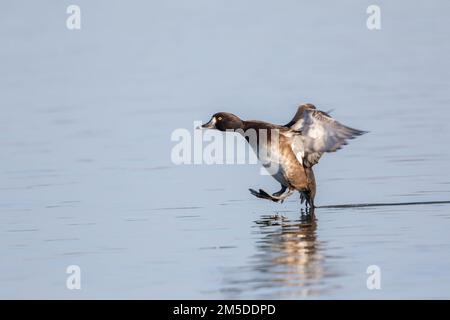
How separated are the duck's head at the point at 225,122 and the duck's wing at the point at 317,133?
23.4 inches

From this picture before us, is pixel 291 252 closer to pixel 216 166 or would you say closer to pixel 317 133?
pixel 317 133

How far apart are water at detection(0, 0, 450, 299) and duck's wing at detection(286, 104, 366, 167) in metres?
0.69

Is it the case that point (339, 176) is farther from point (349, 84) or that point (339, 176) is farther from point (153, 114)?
point (349, 84)

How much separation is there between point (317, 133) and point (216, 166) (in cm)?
292

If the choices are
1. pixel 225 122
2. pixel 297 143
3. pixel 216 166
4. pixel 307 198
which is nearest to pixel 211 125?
pixel 225 122

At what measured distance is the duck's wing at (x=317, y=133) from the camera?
40.4 feet

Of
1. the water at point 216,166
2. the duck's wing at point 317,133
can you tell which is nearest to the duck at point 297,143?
the duck's wing at point 317,133

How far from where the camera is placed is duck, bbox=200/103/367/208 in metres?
12.3

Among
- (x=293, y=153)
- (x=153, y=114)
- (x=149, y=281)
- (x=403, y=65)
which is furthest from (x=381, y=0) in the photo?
(x=149, y=281)

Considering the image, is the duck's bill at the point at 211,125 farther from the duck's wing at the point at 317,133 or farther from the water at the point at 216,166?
the duck's wing at the point at 317,133

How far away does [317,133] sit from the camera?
40.9ft

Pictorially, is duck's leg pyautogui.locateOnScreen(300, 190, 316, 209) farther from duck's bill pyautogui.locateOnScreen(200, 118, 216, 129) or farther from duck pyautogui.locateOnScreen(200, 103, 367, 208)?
duck's bill pyautogui.locateOnScreen(200, 118, 216, 129)

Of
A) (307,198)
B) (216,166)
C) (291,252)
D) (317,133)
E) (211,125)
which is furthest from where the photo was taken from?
(216,166)

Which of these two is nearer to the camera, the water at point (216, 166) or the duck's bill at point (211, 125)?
the water at point (216, 166)
